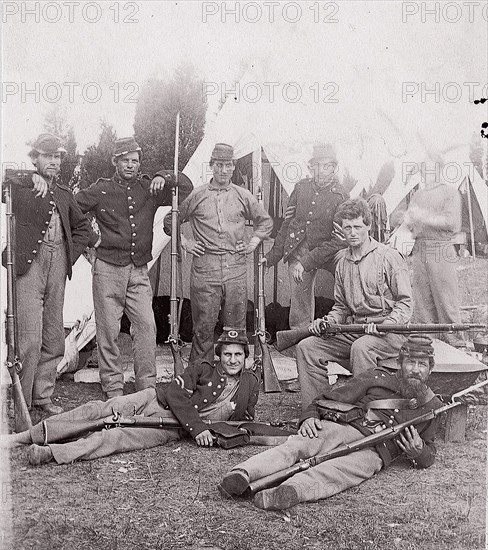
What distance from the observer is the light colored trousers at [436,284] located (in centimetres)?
609

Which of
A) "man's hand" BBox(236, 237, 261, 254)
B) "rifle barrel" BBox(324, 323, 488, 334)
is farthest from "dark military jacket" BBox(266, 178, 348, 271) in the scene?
"rifle barrel" BBox(324, 323, 488, 334)

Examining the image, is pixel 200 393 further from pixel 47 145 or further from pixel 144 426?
pixel 47 145

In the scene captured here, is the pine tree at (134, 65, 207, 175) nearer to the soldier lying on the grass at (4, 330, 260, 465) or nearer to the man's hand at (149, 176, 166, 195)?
the man's hand at (149, 176, 166, 195)

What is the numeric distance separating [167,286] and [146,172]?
0.83 meters

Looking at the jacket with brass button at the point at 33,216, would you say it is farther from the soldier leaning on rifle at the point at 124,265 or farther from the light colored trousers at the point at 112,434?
the light colored trousers at the point at 112,434

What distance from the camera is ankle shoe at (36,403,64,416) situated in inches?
239

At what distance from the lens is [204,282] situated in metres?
6.20

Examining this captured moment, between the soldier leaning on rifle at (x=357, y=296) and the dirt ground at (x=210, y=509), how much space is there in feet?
2.49

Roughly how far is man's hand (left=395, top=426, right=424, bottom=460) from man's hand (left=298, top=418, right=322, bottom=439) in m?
0.55

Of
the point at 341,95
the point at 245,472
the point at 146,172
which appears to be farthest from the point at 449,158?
the point at 245,472

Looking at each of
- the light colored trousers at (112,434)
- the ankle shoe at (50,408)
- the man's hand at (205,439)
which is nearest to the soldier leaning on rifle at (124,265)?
the light colored trousers at (112,434)

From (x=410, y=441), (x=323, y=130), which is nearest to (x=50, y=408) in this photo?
(x=410, y=441)

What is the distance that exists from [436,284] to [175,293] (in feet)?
6.14

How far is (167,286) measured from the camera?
6.18 meters
